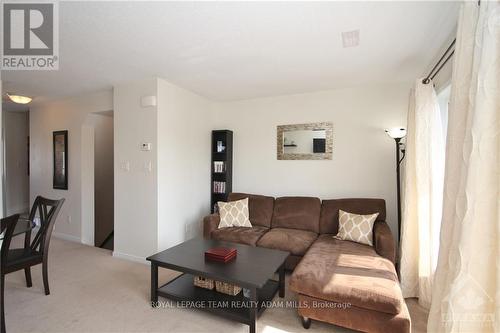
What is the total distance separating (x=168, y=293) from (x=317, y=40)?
2651mm

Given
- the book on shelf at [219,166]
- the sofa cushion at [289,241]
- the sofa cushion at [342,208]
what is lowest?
the sofa cushion at [289,241]

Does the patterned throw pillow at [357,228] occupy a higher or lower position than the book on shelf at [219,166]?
lower

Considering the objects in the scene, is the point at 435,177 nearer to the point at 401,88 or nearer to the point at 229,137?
the point at 401,88

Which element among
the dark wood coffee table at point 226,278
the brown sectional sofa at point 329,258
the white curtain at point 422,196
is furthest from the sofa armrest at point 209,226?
the white curtain at point 422,196

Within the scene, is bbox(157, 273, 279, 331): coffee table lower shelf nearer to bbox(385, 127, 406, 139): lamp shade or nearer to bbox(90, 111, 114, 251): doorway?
bbox(385, 127, 406, 139): lamp shade

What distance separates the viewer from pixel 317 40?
207cm

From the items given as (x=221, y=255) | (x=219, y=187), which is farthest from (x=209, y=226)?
(x=221, y=255)

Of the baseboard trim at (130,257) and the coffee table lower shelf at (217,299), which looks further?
the baseboard trim at (130,257)

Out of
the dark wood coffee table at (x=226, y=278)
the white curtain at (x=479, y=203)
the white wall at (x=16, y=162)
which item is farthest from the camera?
the white wall at (x=16, y=162)

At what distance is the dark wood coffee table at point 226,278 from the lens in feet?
5.88

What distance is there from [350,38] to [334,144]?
5.58 ft

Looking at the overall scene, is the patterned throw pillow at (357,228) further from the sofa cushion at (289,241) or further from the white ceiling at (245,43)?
the white ceiling at (245,43)

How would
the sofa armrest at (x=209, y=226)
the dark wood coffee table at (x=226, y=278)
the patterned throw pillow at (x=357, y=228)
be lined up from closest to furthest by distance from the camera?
the dark wood coffee table at (x=226, y=278) < the patterned throw pillow at (x=357, y=228) < the sofa armrest at (x=209, y=226)

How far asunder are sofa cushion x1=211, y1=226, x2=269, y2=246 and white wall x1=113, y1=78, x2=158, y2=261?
85 cm
